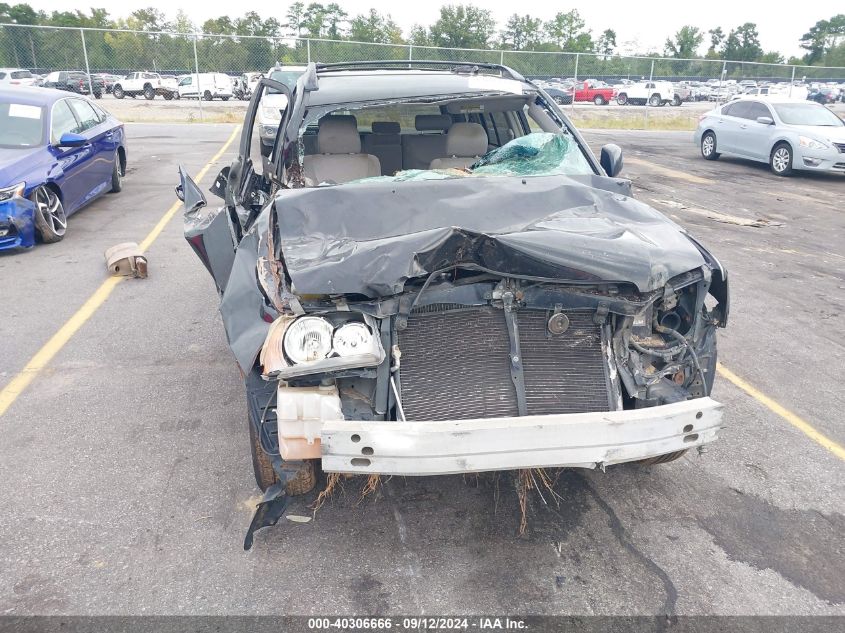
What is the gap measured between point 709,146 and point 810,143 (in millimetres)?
3237

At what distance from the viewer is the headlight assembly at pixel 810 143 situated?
13.7m

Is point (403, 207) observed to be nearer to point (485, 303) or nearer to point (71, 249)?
point (485, 303)

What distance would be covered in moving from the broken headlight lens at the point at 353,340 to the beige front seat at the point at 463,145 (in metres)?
2.53

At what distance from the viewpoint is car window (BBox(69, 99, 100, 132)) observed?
9125 millimetres

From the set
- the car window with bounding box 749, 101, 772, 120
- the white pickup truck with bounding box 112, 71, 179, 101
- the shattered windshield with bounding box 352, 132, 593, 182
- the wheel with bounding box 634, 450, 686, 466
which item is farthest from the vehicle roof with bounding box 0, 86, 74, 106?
the white pickup truck with bounding box 112, 71, 179, 101

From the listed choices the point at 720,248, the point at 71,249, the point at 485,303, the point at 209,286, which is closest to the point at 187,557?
the point at 485,303

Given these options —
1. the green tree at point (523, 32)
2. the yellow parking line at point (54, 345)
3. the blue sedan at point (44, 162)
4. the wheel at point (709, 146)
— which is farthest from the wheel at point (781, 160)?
the green tree at point (523, 32)

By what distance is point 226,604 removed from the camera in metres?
2.68

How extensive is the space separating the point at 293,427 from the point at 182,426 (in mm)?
1619

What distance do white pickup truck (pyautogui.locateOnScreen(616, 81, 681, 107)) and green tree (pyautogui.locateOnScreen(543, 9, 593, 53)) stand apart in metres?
32.0

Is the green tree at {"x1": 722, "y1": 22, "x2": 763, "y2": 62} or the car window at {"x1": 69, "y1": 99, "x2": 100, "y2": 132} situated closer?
the car window at {"x1": 69, "y1": 99, "x2": 100, "y2": 132}

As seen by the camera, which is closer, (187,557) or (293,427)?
(293,427)

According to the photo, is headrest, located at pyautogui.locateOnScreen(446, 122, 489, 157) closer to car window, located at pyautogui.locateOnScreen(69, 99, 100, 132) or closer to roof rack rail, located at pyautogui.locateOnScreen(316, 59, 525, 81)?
roof rack rail, located at pyautogui.locateOnScreen(316, 59, 525, 81)

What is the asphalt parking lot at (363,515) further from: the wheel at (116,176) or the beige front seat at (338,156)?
the wheel at (116,176)
